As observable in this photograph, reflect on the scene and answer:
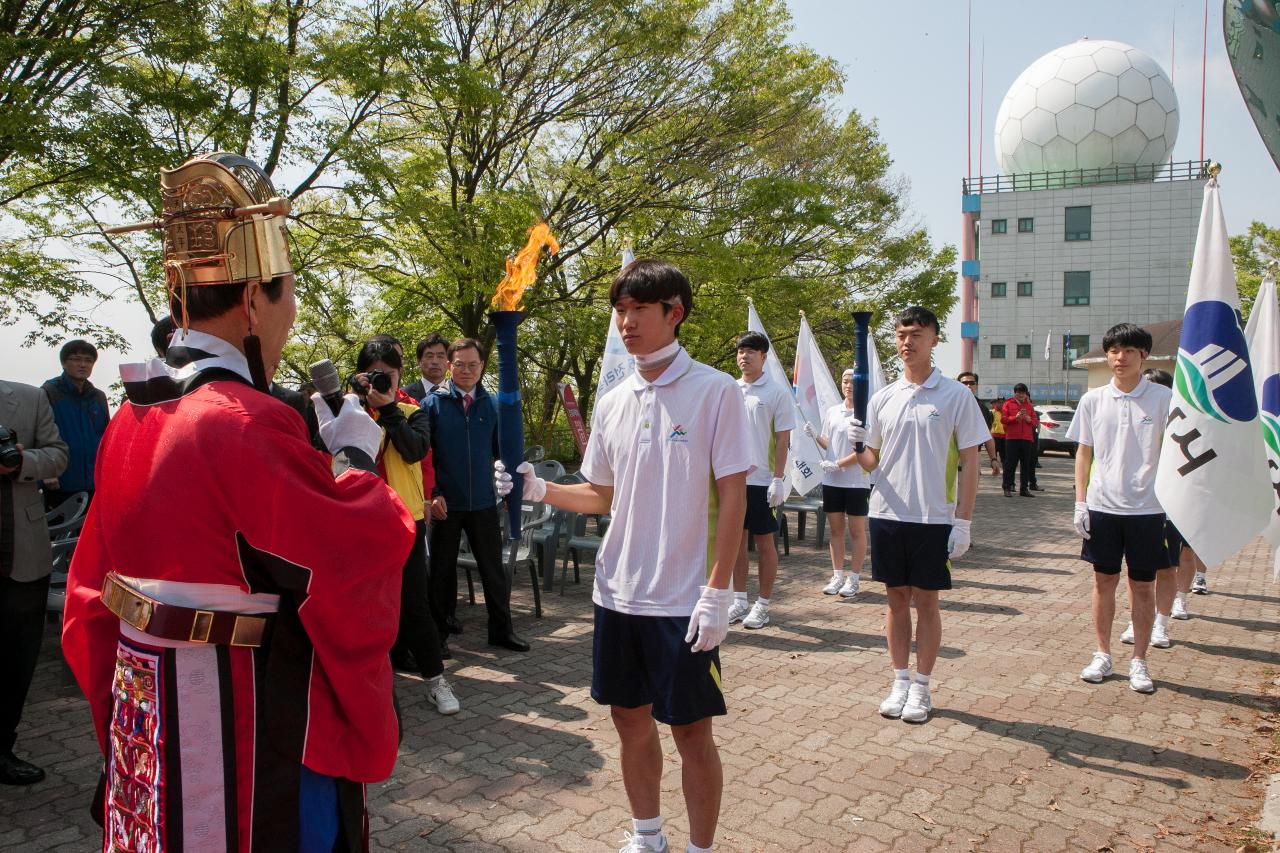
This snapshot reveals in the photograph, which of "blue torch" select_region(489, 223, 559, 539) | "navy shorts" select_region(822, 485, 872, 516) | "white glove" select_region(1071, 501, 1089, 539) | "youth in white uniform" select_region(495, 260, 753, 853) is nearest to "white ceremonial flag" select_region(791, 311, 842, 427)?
"navy shorts" select_region(822, 485, 872, 516)

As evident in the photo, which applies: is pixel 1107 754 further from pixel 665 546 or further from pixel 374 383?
pixel 374 383

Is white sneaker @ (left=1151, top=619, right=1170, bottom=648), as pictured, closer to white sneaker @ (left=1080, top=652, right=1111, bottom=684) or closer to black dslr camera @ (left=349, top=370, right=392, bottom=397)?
white sneaker @ (left=1080, top=652, right=1111, bottom=684)

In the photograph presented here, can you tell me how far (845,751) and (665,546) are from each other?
2224 millimetres

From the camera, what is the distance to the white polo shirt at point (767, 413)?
7.26 metres

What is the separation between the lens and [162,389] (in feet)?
6.26

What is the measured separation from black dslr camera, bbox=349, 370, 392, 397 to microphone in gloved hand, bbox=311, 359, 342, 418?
4.57 ft

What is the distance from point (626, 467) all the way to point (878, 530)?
243 cm

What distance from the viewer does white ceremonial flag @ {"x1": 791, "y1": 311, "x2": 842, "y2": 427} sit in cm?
1098

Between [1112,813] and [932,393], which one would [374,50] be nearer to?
[932,393]

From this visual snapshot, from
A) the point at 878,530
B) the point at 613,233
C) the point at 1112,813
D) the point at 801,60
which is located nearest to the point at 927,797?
the point at 1112,813

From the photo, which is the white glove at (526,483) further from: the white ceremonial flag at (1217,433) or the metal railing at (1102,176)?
the metal railing at (1102,176)

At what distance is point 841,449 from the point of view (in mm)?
9320

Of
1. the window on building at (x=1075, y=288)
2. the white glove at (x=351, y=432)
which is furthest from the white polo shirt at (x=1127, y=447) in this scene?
the window on building at (x=1075, y=288)

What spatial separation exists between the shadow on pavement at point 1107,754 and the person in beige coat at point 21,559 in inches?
198
